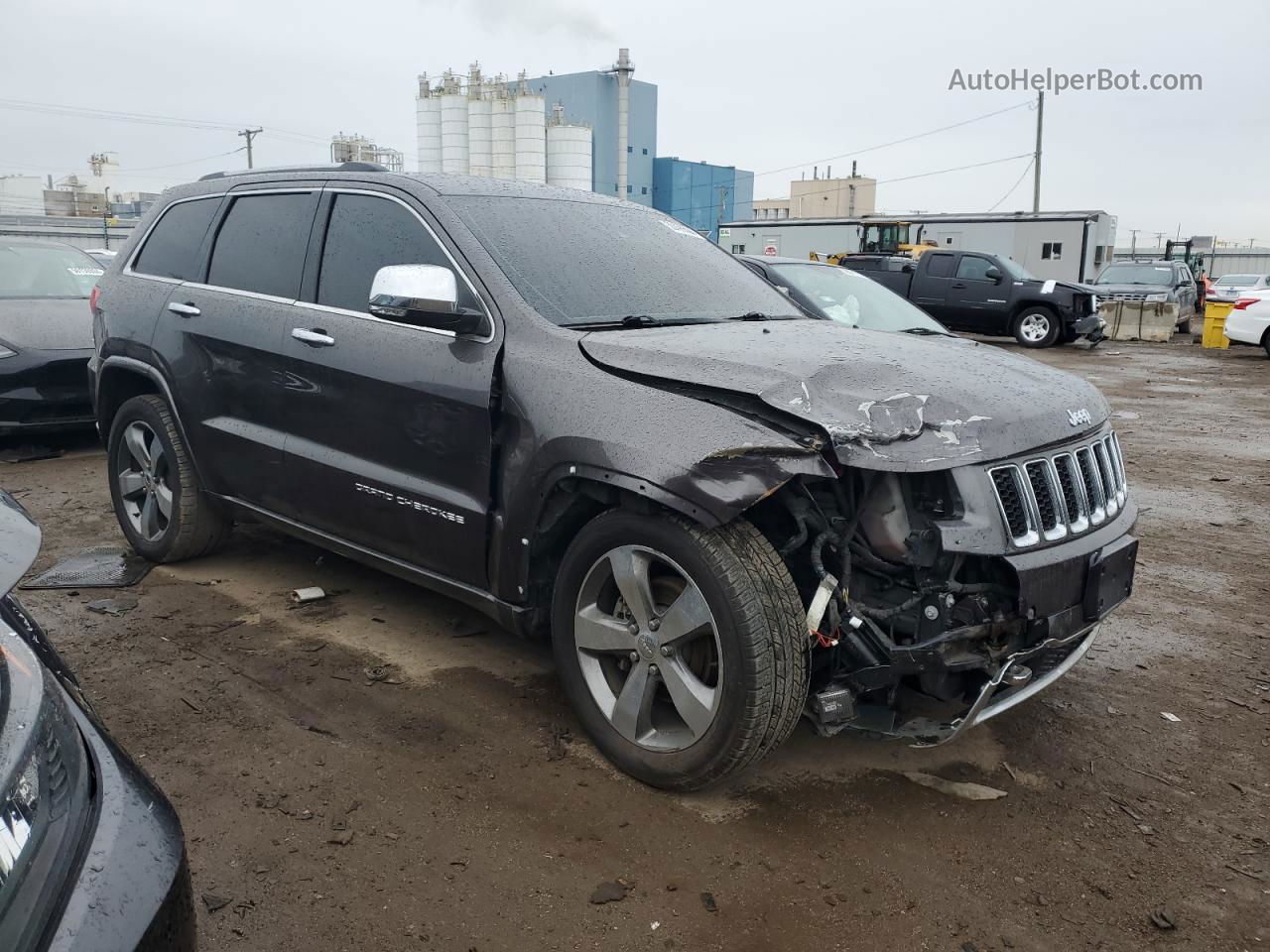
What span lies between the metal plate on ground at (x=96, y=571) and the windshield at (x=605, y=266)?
2706 millimetres

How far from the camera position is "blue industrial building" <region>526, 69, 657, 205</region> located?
60219mm

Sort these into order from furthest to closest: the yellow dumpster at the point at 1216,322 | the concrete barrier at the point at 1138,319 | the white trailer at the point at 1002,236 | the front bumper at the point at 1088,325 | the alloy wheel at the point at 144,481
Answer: the white trailer at the point at 1002,236, the concrete barrier at the point at 1138,319, the yellow dumpster at the point at 1216,322, the front bumper at the point at 1088,325, the alloy wheel at the point at 144,481

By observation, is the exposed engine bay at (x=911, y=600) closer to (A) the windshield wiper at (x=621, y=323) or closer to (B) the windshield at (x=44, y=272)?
(A) the windshield wiper at (x=621, y=323)

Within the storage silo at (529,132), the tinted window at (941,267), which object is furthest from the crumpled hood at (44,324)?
the storage silo at (529,132)

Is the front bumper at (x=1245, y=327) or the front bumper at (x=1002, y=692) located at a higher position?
the front bumper at (x=1245, y=327)

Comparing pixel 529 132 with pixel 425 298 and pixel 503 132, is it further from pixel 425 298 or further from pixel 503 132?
pixel 425 298

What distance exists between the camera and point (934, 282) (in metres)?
20.1

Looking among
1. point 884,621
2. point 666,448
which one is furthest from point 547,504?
point 884,621

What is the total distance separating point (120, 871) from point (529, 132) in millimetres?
52865

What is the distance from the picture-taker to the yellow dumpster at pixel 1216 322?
20484 millimetres

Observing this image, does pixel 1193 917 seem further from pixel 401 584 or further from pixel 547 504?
pixel 401 584

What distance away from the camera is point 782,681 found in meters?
2.80

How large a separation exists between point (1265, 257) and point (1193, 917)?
6835 cm

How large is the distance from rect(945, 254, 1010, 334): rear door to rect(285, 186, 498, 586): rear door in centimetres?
1773
